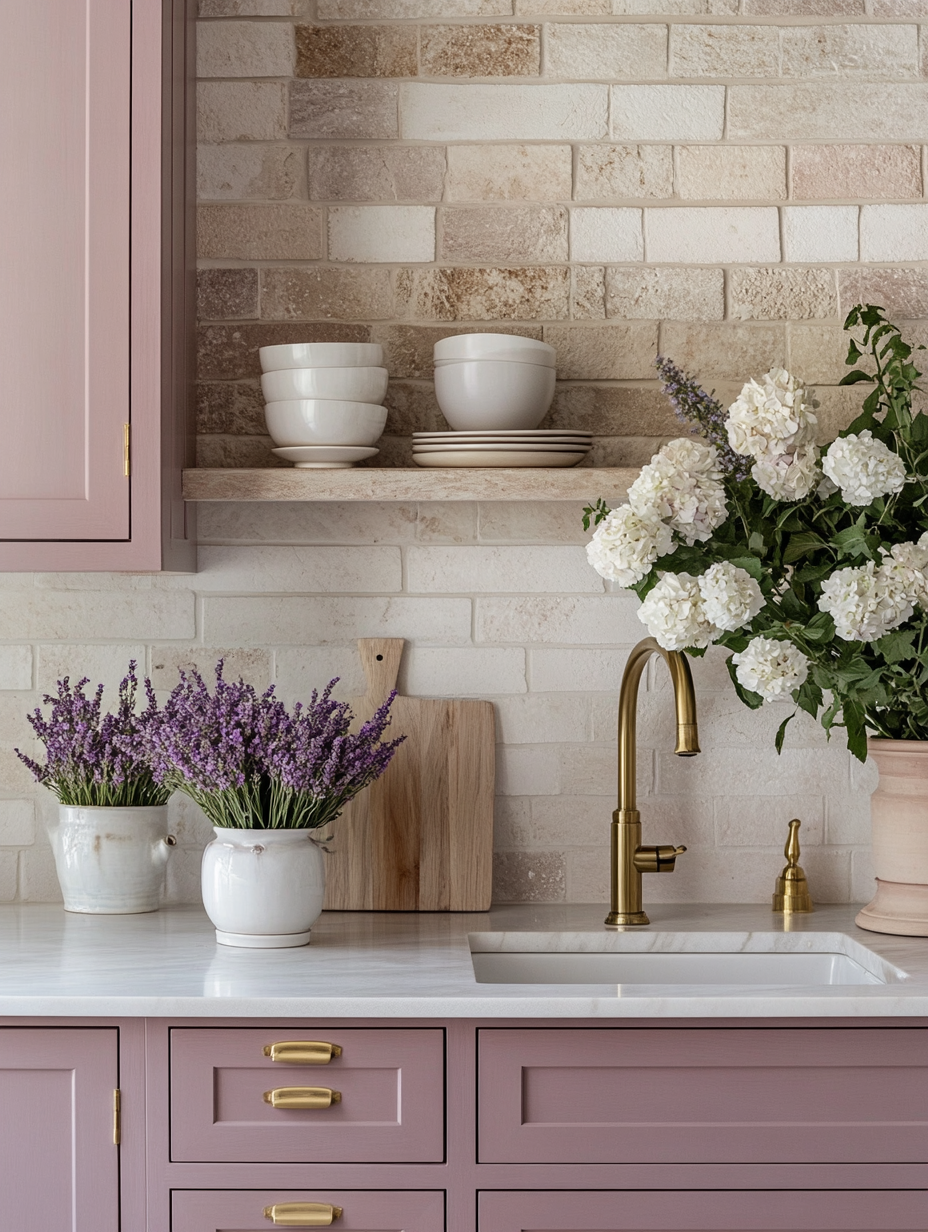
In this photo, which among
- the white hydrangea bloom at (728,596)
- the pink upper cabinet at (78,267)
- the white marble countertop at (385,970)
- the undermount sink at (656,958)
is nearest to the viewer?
the white marble countertop at (385,970)

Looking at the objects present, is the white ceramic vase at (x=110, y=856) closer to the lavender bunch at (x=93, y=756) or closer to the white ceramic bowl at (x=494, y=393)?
the lavender bunch at (x=93, y=756)

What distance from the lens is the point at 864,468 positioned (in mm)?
1703

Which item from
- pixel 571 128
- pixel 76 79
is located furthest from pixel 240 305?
pixel 571 128

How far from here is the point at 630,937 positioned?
6.33ft

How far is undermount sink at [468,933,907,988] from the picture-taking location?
1.92 meters

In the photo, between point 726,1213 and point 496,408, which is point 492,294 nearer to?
point 496,408

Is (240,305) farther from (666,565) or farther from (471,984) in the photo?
(471,984)

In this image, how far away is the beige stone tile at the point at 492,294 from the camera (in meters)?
2.16

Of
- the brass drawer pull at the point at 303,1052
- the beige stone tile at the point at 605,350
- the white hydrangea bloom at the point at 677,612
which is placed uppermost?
the beige stone tile at the point at 605,350

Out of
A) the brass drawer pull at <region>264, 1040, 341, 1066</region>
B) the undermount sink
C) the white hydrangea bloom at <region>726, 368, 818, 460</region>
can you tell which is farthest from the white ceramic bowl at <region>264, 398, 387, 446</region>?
the brass drawer pull at <region>264, 1040, 341, 1066</region>

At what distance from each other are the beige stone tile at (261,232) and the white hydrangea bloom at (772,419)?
32.6 inches

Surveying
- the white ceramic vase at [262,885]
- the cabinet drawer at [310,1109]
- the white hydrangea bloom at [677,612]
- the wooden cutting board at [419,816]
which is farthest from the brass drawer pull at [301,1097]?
the white hydrangea bloom at [677,612]

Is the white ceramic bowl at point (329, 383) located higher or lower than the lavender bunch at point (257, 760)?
higher

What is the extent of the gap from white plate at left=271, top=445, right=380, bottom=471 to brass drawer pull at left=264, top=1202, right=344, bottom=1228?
1.03m
